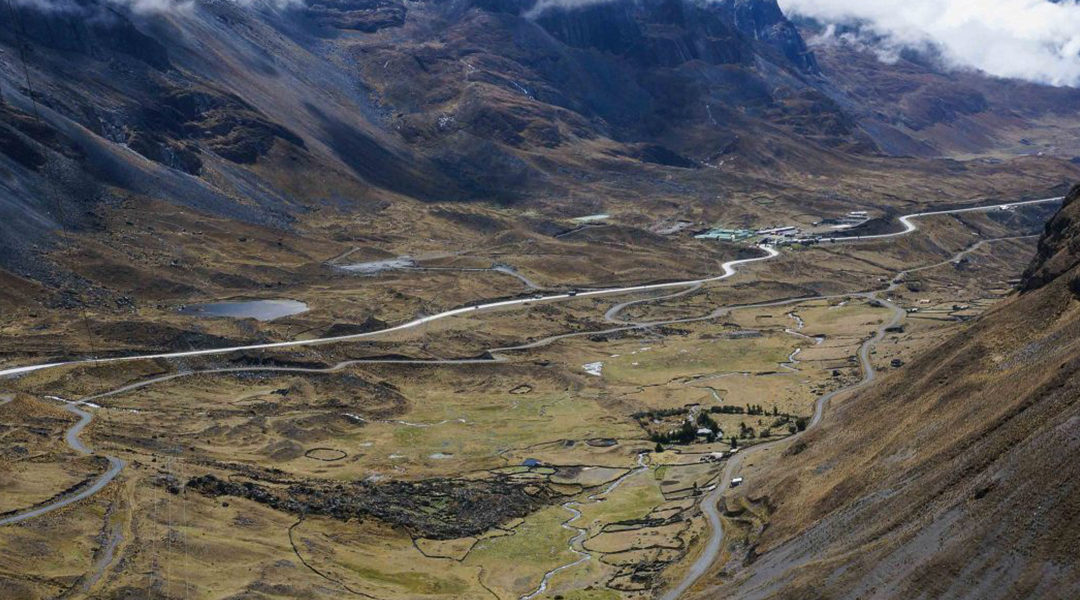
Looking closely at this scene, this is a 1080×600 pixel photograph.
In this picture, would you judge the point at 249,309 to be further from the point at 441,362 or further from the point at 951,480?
the point at 951,480

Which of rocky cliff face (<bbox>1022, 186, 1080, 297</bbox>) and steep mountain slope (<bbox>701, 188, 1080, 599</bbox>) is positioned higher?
rocky cliff face (<bbox>1022, 186, 1080, 297</bbox>)

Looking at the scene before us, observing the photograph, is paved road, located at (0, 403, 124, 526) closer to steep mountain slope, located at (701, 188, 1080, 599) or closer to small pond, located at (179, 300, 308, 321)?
steep mountain slope, located at (701, 188, 1080, 599)

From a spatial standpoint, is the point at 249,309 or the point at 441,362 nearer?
the point at 441,362

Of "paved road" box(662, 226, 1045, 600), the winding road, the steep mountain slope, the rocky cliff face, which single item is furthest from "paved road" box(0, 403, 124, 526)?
the rocky cliff face

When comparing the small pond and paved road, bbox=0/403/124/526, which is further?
the small pond

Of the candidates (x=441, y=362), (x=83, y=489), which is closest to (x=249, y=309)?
(x=441, y=362)

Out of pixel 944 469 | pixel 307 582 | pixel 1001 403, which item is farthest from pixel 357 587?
pixel 1001 403
